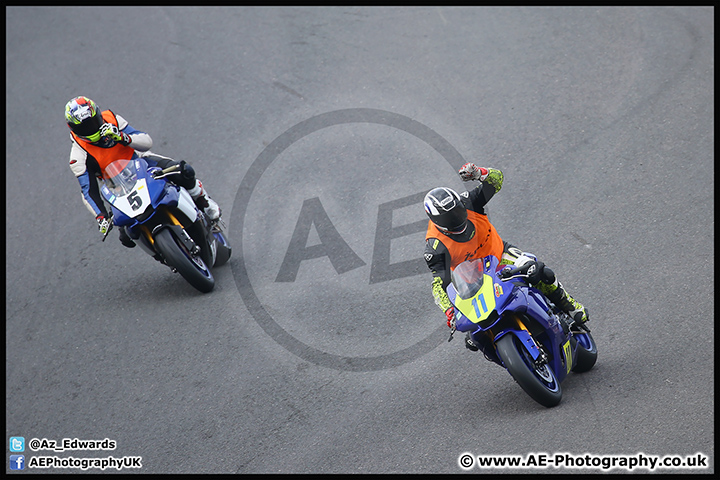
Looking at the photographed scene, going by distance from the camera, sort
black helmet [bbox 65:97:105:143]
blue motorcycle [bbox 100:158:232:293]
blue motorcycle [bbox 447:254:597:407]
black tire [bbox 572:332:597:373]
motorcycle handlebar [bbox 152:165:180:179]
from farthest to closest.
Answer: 1. motorcycle handlebar [bbox 152:165:180:179]
2. blue motorcycle [bbox 100:158:232:293]
3. black helmet [bbox 65:97:105:143]
4. black tire [bbox 572:332:597:373]
5. blue motorcycle [bbox 447:254:597:407]

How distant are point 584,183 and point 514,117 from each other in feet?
6.06

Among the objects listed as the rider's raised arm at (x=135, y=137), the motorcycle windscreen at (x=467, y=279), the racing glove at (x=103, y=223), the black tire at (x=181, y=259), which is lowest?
the black tire at (x=181, y=259)

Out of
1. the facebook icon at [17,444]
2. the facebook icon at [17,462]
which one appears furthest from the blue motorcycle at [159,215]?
the facebook icon at [17,462]

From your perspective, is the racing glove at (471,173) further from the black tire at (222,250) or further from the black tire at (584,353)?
the black tire at (222,250)

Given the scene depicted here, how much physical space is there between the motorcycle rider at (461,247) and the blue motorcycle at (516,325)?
99 mm

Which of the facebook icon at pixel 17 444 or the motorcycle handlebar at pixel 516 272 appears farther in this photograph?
the facebook icon at pixel 17 444

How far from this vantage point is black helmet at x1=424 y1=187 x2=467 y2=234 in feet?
18.7

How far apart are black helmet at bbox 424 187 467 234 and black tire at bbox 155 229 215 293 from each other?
133 inches

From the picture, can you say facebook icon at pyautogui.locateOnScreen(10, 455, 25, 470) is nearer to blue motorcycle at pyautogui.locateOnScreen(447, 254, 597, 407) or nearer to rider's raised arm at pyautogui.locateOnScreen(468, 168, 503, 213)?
blue motorcycle at pyautogui.locateOnScreen(447, 254, 597, 407)

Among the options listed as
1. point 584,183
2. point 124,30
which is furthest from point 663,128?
point 124,30

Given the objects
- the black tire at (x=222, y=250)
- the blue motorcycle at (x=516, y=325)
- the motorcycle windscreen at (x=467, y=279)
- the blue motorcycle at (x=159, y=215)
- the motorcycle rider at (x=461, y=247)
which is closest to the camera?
the blue motorcycle at (x=516, y=325)

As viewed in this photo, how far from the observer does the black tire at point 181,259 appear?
782cm

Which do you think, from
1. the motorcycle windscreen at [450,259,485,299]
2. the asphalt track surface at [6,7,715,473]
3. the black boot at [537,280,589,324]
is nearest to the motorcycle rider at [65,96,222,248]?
the asphalt track surface at [6,7,715,473]

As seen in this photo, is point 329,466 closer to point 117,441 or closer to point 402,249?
point 117,441
